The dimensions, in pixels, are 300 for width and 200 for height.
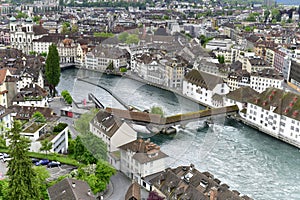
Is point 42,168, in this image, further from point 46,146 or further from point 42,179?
point 46,146

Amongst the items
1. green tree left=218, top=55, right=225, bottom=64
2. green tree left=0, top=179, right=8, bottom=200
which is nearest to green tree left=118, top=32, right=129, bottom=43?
green tree left=218, top=55, right=225, bottom=64

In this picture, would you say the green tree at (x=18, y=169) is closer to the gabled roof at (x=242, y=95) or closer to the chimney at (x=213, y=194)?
the chimney at (x=213, y=194)

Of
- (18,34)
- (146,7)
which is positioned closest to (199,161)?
(18,34)

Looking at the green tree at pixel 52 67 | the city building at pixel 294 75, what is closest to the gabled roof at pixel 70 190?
the green tree at pixel 52 67

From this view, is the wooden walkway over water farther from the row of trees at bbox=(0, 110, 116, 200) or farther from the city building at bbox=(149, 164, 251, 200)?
the city building at bbox=(149, 164, 251, 200)

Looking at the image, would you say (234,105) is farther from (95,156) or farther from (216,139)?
(95,156)
